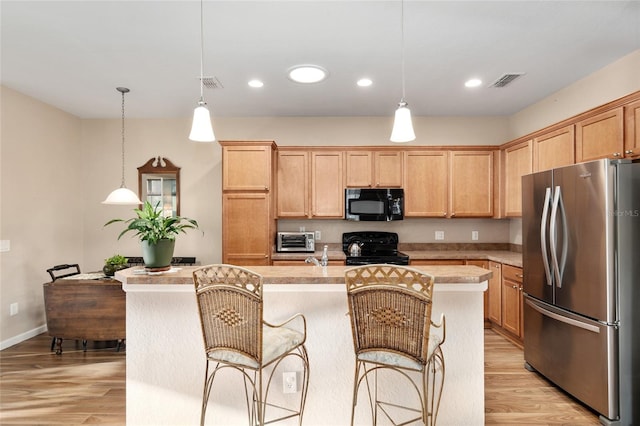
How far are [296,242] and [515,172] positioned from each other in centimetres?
283

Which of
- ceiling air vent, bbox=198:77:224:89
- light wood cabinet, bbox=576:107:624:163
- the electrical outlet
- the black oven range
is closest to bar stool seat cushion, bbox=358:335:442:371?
the electrical outlet

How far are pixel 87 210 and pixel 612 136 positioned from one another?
607 centimetres

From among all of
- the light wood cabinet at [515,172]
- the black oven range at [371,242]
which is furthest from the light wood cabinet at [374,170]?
the light wood cabinet at [515,172]

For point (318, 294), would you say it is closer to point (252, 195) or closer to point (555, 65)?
point (252, 195)

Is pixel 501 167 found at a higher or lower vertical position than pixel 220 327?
→ higher

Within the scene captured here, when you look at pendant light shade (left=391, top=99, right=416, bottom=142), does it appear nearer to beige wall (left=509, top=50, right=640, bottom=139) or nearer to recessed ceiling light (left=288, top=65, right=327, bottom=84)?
recessed ceiling light (left=288, top=65, right=327, bottom=84)

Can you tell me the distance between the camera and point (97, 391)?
9.30 feet

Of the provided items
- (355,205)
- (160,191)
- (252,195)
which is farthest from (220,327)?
(160,191)

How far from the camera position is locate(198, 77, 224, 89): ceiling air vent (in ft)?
11.6

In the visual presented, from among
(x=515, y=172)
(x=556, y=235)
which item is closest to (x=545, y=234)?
(x=556, y=235)

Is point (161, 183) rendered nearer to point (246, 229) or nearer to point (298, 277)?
point (246, 229)

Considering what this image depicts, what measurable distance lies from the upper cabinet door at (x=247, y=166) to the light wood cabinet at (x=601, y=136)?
312cm

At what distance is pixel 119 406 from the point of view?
8.59 ft

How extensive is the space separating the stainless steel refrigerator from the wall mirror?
172 inches
